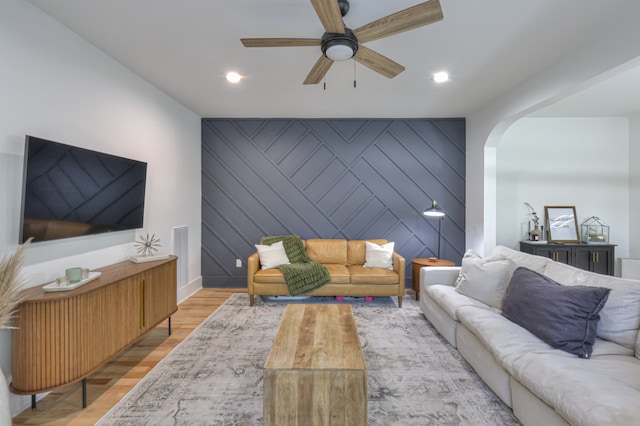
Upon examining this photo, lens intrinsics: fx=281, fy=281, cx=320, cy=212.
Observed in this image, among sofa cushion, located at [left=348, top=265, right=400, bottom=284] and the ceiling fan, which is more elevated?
the ceiling fan

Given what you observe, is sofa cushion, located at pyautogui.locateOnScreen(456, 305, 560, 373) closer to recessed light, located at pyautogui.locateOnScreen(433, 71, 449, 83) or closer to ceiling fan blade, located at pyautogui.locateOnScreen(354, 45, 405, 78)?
ceiling fan blade, located at pyautogui.locateOnScreen(354, 45, 405, 78)

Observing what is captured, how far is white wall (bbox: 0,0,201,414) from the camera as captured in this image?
1.85 metres

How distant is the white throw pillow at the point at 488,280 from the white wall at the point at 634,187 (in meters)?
3.13

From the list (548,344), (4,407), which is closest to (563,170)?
(548,344)

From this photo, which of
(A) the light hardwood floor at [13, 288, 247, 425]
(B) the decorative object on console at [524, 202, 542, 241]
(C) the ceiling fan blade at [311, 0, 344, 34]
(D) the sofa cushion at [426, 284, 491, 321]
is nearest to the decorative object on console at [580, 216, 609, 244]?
(B) the decorative object on console at [524, 202, 542, 241]

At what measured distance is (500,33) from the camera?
2.26 m

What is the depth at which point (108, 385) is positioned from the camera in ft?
7.03

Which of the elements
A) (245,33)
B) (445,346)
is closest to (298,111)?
(245,33)

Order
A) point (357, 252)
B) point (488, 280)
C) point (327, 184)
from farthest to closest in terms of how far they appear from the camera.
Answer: point (327, 184) < point (357, 252) < point (488, 280)

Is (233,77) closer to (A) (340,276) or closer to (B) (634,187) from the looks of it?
(A) (340,276)

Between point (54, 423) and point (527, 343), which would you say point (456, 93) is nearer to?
point (527, 343)

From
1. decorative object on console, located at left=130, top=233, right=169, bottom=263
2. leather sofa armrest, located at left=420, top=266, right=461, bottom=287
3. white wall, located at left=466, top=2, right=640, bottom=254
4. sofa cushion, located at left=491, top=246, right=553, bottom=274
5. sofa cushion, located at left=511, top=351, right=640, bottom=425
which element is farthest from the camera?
leather sofa armrest, located at left=420, top=266, right=461, bottom=287

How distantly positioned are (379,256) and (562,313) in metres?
2.32

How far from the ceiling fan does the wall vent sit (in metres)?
2.83
